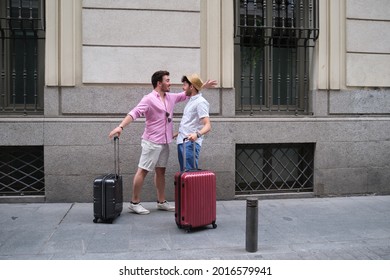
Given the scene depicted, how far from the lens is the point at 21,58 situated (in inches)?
299

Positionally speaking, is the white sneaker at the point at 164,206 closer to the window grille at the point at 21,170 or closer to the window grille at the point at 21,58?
the window grille at the point at 21,170

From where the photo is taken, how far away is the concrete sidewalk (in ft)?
16.0

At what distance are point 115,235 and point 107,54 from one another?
328cm

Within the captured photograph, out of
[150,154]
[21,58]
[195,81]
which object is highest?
[21,58]

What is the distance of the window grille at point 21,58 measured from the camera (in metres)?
7.47

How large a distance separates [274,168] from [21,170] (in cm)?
466

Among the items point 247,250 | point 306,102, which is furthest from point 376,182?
point 247,250

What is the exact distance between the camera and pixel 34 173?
7496 millimetres

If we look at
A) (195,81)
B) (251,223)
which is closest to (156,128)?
(195,81)

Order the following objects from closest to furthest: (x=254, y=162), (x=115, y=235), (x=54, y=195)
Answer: (x=115, y=235) → (x=54, y=195) → (x=254, y=162)

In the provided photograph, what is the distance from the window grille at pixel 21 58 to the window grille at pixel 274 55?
364 centimetres

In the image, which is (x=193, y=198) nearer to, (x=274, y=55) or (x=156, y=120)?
(x=156, y=120)

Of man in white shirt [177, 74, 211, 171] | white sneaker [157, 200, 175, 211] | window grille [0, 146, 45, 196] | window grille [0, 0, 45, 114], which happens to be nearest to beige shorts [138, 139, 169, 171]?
man in white shirt [177, 74, 211, 171]

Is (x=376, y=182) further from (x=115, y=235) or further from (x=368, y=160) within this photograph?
(x=115, y=235)
